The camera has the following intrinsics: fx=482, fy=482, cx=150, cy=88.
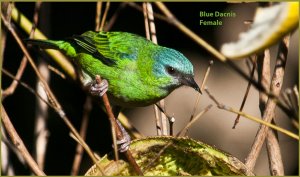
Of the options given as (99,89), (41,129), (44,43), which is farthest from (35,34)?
(41,129)

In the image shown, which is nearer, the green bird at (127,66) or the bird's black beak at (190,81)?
the bird's black beak at (190,81)

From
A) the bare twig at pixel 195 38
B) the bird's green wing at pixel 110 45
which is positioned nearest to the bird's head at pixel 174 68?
the bird's green wing at pixel 110 45

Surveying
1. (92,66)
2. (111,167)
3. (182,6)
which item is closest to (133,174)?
(111,167)

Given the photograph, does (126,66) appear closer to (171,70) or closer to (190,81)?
(171,70)

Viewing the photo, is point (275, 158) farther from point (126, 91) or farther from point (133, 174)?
point (126, 91)

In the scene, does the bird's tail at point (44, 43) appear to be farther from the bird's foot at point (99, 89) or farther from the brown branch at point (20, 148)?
the brown branch at point (20, 148)

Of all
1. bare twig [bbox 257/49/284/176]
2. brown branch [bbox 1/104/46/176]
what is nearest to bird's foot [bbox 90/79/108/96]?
brown branch [bbox 1/104/46/176]
